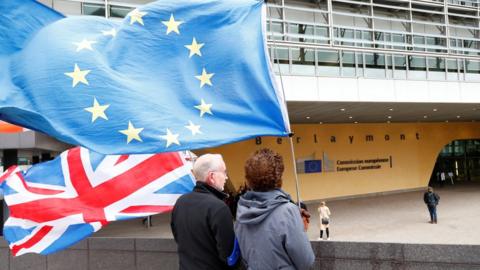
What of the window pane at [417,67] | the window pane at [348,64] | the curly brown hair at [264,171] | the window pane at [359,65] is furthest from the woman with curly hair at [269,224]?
the window pane at [417,67]

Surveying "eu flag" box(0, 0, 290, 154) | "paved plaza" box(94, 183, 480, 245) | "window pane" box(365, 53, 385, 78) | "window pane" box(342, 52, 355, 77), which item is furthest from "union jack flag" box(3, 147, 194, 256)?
"window pane" box(365, 53, 385, 78)

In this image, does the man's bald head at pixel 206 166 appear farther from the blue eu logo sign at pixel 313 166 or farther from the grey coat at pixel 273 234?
the blue eu logo sign at pixel 313 166

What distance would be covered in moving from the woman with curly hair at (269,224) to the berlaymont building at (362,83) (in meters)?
10.9

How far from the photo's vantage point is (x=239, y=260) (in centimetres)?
342

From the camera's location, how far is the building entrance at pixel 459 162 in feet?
129

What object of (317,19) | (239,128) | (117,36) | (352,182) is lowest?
(352,182)

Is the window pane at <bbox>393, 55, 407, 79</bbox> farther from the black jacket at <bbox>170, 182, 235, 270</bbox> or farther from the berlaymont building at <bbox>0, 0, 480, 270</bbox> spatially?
the black jacket at <bbox>170, 182, 235, 270</bbox>

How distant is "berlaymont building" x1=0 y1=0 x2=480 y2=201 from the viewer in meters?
18.7

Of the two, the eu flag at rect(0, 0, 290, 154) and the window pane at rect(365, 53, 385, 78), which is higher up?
the window pane at rect(365, 53, 385, 78)

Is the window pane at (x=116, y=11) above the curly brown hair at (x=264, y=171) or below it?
above

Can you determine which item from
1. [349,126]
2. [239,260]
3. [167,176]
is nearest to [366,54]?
[349,126]

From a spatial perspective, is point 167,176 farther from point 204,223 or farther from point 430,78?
point 430,78

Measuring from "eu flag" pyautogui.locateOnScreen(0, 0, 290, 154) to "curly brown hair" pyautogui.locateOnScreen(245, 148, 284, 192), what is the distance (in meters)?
1.27

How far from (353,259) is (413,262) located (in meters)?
0.59
